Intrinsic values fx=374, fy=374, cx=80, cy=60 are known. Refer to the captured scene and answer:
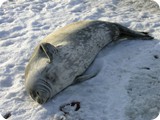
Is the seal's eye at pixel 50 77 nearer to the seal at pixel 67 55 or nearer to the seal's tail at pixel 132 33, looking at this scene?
the seal at pixel 67 55

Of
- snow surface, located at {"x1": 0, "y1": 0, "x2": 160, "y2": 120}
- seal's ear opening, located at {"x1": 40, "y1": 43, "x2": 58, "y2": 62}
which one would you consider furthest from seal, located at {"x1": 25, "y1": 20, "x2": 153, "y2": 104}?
snow surface, located at {"x1": 0, "y1": 0, "x2": 160, "y2": 120}

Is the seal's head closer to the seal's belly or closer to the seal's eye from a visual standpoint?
the seal's eye

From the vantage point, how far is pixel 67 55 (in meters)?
4.85

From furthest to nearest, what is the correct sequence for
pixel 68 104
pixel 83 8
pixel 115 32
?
1. pixel 83 8
2. pixel 115 32
3. pixel 68 104

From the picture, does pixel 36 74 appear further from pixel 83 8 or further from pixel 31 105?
pixel 83 8

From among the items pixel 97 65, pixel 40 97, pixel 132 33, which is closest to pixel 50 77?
pixel 40 97

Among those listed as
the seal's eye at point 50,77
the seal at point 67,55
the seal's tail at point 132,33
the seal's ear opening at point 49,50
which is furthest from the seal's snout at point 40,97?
the seal's tail at point 132,33

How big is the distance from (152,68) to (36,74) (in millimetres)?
1468

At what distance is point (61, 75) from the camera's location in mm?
4641

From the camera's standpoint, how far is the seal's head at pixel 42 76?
4480mm

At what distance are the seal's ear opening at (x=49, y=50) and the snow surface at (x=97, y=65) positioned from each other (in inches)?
19.0

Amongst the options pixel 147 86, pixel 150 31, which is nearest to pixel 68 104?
pixel 147 86

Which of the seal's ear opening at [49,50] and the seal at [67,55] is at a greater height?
the seal's ear opening at [49,50]

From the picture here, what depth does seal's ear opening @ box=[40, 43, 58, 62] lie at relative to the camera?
4715 mm
